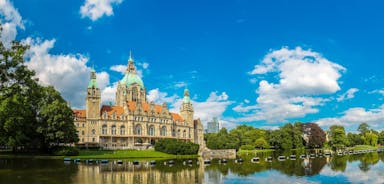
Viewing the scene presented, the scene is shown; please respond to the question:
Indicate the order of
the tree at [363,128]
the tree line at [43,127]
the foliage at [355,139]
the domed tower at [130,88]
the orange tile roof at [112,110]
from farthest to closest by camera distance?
the tree at [363,128], the foliage at [355,139], the domed tower at [130,88], the orange tile roof at [112,110], the tree line at [43,127]

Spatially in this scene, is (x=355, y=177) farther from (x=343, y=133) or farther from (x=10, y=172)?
(x=343, y=133)

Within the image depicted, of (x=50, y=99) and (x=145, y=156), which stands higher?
(x=50, y=99)

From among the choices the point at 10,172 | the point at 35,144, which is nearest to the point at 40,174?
the point at 10,172

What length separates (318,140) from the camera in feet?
431

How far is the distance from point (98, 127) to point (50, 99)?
96.3ft

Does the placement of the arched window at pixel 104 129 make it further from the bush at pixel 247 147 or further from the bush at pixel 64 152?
the bush at pixel 247 147

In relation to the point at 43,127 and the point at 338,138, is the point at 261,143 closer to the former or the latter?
the point at 338,138

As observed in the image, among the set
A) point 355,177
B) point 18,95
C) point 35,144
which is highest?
point 18,95

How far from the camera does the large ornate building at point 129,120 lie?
337 feet

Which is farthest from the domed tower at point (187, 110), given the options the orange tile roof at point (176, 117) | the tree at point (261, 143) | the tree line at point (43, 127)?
the tree line at point (43, 127)

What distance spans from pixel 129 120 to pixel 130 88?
17781 millimetres

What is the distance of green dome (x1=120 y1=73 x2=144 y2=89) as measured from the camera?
126 metres

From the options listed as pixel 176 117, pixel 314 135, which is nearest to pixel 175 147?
pixel 176 117

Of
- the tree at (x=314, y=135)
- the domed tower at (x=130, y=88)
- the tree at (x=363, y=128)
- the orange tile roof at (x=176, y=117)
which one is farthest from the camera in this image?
the tree at (x=363, y=128)
